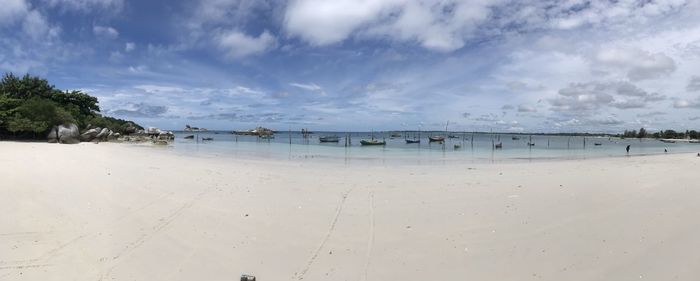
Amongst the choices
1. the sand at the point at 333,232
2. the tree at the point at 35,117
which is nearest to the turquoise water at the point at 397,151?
the tree at the point at 35,117

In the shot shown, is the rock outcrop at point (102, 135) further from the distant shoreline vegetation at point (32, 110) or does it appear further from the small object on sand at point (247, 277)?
the small object on sand at point (247, 277)

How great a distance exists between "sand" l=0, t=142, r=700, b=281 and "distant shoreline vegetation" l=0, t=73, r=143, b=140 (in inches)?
1111

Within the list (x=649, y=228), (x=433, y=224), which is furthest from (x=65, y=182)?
(x=649, y=228)

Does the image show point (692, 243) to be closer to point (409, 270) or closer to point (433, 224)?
point (433, 224)

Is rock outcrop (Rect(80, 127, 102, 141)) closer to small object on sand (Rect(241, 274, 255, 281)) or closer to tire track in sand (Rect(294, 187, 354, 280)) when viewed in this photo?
tire track in sand (Rect(294, 187, 354, 280))

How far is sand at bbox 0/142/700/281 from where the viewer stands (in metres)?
5.21

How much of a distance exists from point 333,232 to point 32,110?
38.5m

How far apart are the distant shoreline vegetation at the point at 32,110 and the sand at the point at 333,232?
28.2 metres

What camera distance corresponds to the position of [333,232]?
7.00m

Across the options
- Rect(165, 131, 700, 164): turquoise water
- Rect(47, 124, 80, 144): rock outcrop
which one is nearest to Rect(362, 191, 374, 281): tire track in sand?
Rect(165, 131, 700, 164): turquoise water

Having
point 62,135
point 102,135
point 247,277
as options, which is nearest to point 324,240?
point 247,277

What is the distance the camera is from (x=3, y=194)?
333 inches

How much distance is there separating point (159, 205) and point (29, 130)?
34013 millimetres

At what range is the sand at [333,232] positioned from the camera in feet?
17.1
